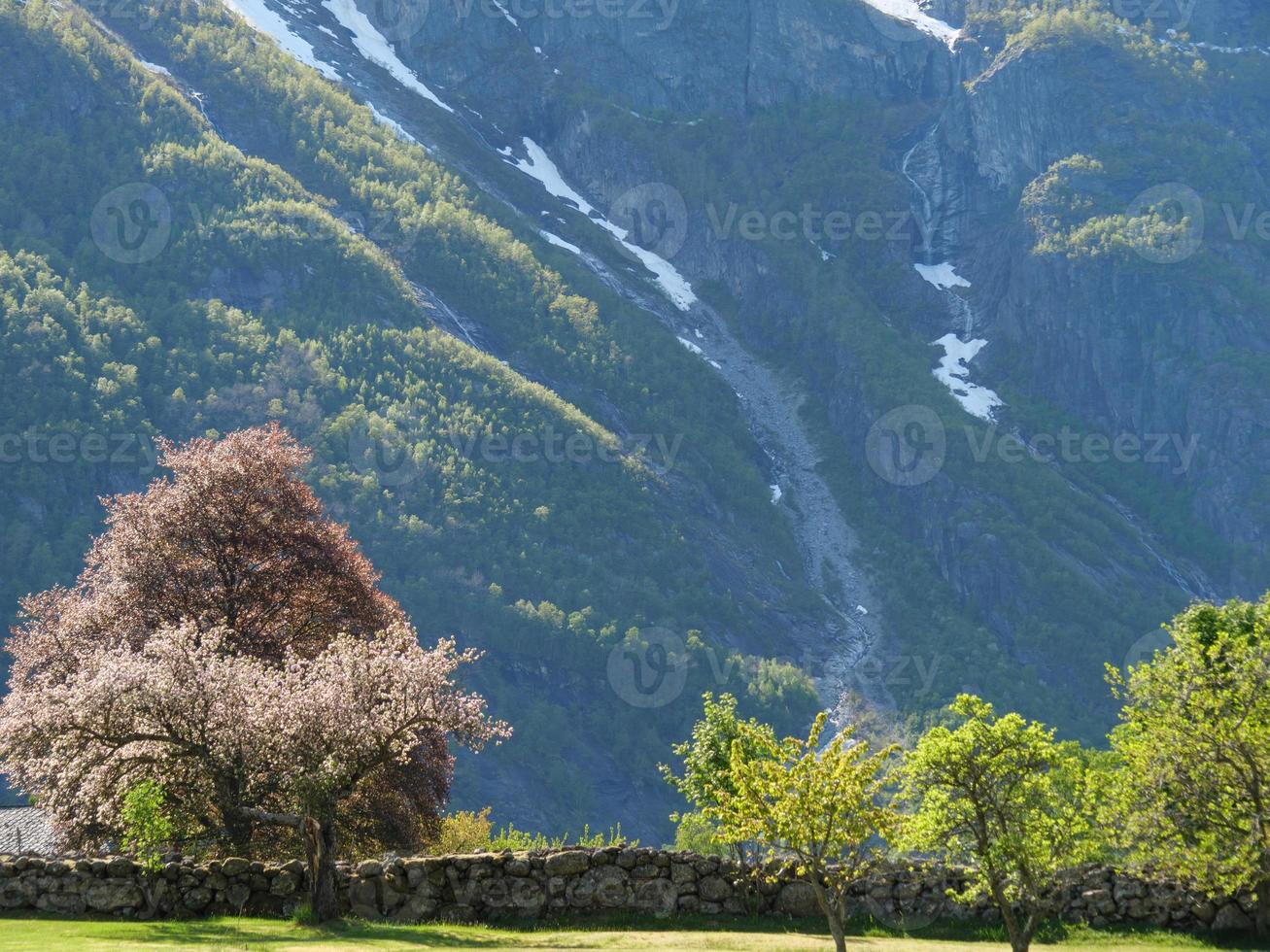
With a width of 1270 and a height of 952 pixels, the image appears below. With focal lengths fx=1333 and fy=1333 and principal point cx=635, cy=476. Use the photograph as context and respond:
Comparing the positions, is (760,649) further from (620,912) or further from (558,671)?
(620,912)

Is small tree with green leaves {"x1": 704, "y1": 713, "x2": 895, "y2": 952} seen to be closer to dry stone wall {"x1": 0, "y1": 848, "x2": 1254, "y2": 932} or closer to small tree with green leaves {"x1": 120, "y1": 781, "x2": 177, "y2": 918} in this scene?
dry stone wall {"x1": 0, "y1": 848, "x2": 1254, "y2": 932}

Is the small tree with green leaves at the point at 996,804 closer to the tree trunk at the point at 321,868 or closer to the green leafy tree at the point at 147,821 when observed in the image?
the tree trunk at the point at 321,868

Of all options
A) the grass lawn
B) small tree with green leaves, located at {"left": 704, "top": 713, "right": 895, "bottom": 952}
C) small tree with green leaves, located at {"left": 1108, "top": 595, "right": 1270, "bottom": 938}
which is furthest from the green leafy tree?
small tree with green leaves, located at {"left": 1108, "top": 595, "right": 1270, "bottom": 938}

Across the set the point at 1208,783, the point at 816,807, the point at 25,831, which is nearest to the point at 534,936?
the point at 816,807

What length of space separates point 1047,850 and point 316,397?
160 metres

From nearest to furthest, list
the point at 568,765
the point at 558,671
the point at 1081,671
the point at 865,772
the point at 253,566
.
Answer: the point at 865,772
the point at 253,566
the point at 568,765
the point at 558,671
the point at 1081,671

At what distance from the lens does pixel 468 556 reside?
164 metres

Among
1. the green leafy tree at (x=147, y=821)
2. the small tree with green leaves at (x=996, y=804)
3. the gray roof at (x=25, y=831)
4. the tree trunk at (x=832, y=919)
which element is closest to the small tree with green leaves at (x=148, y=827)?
the green leafy tree at (x=147, y=821)

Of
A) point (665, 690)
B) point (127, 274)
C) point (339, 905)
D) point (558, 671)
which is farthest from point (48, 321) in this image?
point (339, 905)

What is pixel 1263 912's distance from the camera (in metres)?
28.0

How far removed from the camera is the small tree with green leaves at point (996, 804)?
23.4 m

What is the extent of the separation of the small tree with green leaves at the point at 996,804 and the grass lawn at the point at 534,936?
94.1 inches

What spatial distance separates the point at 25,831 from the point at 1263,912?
137ft

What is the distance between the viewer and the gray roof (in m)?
47.3
